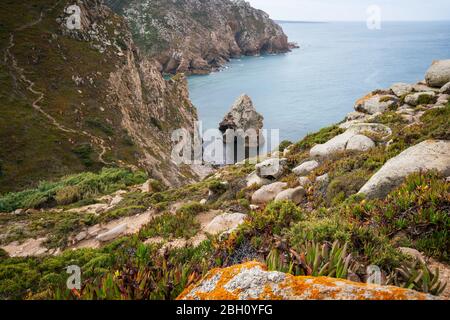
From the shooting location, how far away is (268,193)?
12.1m

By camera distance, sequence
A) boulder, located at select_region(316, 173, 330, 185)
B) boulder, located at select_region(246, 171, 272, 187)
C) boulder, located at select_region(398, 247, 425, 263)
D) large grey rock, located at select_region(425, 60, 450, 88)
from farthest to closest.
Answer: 1. large grey rock, located at select_region(425, 60, 450, 88)
2. boulder, located at select_region(246, 171, 272, 187)
3. boulder, located at select_region(316, 173, 330, 185)
4. boulder, located at select_region(398, 247, 425, 263)

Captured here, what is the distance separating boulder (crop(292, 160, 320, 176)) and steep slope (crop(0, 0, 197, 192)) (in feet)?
81.8

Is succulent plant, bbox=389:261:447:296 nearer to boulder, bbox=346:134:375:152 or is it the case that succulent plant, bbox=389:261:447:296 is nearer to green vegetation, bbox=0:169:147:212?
boulder, bbox=346:134:375:152

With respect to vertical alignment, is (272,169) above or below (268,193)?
above

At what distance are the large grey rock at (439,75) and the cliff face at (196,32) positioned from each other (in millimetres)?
124795

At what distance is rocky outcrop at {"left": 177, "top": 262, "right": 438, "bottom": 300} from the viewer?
9.31ft

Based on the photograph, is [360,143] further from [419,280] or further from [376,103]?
[376,103]

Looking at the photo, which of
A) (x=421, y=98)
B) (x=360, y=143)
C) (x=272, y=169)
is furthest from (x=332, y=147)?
(x=421, y=98)

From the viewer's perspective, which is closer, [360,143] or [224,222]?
[224,222]

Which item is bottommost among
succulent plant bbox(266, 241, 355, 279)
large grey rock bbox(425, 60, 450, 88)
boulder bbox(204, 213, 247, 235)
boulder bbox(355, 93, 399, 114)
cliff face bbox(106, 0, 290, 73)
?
boulder bbox(204, 213, 247, 235)

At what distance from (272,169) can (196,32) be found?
160923 mm

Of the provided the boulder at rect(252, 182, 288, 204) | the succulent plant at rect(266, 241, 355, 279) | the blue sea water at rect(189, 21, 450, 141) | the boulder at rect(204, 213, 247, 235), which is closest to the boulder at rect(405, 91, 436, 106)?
the boulder at rect(252, 182, 288, 204)
